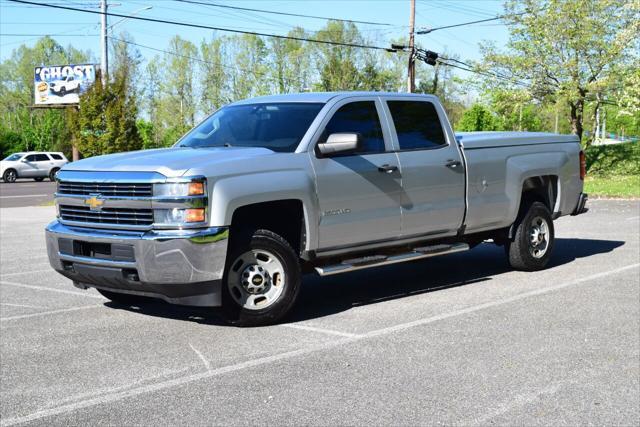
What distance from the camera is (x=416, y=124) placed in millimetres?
A: 8320

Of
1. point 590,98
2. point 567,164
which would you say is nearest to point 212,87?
point 590,98

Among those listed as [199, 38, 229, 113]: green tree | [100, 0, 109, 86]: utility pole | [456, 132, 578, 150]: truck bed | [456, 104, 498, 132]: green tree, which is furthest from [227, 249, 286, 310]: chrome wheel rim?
[199, 38, 229, 113]: green tree

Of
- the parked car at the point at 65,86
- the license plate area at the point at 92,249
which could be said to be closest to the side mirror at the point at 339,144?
the license plate area at the point at 92,249

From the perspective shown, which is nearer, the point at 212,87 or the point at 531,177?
the point at 531,177

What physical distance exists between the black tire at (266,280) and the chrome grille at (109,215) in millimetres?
763

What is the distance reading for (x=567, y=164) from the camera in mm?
10000

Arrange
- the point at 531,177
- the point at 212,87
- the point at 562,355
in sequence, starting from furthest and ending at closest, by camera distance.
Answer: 1. the point at 212,87
2. the point at 531,177
3. the point at 562,355

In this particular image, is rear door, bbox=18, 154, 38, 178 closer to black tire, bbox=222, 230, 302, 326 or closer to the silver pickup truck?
the silver pickup truck

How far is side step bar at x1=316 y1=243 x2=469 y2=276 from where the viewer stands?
7.22 meters

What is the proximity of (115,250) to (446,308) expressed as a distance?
3081 mm

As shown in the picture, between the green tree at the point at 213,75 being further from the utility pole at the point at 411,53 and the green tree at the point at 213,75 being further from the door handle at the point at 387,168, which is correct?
the door handle at the point at 387,168

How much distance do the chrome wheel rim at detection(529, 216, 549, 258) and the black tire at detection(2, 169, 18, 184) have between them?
38.7 meters

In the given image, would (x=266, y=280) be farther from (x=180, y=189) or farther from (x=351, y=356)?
(x=351, y=356)

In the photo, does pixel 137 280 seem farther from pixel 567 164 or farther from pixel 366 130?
pixel 567 164
